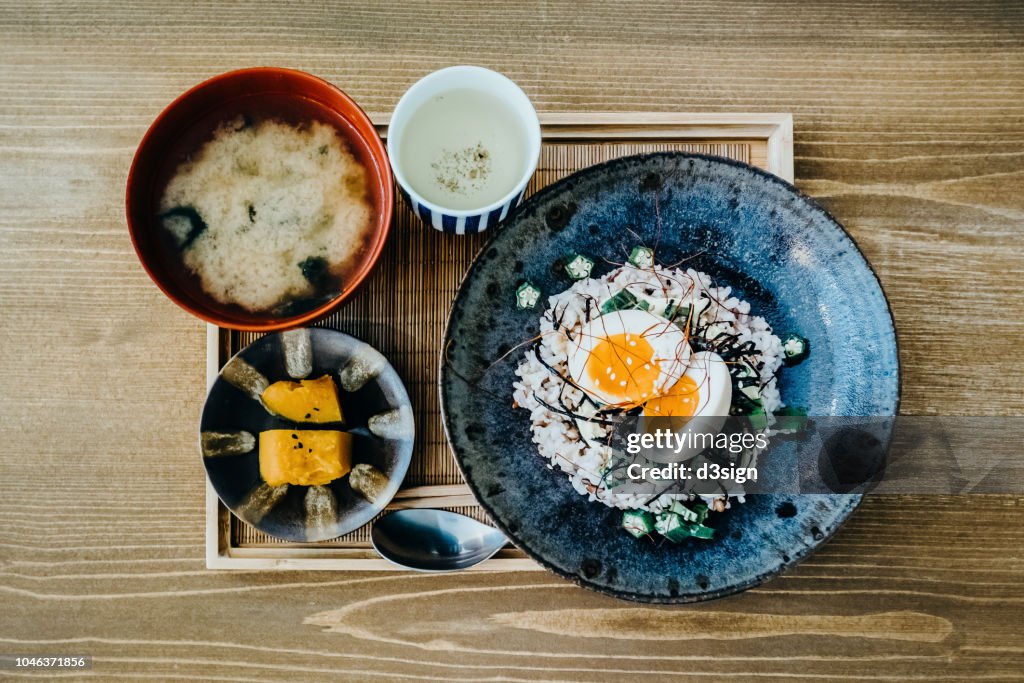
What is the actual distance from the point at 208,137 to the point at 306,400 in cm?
49

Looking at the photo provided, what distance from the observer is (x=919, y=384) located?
1.36 metres

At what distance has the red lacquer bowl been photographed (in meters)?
1.04

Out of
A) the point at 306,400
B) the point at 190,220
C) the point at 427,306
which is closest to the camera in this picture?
the point at 190,220

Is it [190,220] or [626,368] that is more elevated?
[190,220]

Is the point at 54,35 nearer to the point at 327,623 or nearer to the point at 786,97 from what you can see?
the point at 327,623

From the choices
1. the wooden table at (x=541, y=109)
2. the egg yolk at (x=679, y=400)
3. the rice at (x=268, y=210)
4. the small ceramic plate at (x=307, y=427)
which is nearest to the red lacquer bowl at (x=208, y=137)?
the rice at (x=268, y=210)

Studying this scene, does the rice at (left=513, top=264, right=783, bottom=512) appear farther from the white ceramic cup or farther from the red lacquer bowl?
the red lacquer bowl

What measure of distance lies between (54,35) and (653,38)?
4.31ft

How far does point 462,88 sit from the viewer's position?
113cm

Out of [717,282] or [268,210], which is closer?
[268,210]

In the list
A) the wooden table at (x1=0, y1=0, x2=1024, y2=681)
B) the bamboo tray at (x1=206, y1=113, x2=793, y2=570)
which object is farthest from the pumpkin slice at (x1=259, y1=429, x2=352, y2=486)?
the wooden table at (x1=0, y1=0, x2=1024, y2=681)

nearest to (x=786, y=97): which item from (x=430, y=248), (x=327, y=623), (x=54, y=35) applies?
(x=430, y=248)
